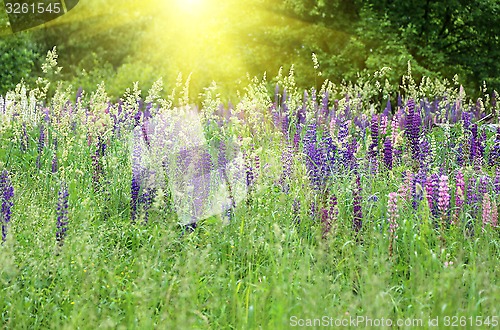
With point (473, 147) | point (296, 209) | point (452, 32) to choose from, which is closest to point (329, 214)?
point (296, 209)

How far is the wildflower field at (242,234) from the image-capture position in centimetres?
309

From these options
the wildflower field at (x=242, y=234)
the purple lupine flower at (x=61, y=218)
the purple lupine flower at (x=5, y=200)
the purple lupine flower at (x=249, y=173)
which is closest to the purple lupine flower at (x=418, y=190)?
the wildflower field at (x=242, y=234)

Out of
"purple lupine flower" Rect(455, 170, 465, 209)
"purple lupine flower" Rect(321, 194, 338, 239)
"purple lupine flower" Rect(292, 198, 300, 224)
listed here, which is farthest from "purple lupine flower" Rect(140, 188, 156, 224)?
"purple lupine flower" Rect(455, 170, 465, 209)

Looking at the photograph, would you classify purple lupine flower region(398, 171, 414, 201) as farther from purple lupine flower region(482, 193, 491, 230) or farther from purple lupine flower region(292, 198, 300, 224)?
purple lupine flower region(292, 198, 300, 224)

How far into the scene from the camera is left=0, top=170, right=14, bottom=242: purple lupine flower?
373 centimetres

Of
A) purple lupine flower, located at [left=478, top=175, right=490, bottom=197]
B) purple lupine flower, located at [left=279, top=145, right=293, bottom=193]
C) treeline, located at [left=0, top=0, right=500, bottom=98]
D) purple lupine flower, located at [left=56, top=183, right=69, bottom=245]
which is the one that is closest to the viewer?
purple lupine flower, located at [left=56, top=183, right=69, bottom=245]

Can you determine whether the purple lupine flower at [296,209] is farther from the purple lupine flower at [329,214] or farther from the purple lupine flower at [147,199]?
the purple lupine flower at [147,199]

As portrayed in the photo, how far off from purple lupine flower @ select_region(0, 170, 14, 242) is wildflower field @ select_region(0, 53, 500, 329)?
0.06 ft

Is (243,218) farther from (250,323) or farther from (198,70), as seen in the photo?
(198,70)

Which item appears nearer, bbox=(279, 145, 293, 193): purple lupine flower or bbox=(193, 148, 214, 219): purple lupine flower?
bbox=(193, 148, 214, 219): purple lupine flower

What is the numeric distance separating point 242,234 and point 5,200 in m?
1.51

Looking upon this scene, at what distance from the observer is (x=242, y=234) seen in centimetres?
400

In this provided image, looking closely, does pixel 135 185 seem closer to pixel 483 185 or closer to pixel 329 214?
pixel 329 214

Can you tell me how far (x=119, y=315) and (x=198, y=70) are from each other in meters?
11.7
